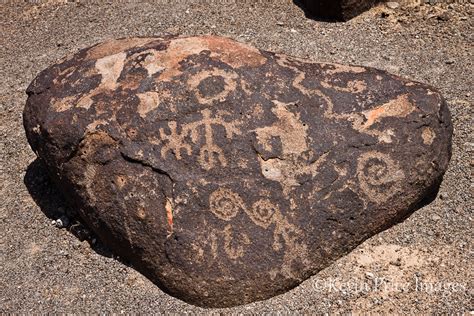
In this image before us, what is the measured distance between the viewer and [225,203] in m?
2.56

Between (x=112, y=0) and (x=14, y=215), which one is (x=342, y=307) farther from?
(x=112, y=0)

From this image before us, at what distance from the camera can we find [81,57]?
119 inches

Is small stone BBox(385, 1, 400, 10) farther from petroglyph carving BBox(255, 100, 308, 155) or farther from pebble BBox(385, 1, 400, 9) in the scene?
petroglyph carving BBox(255, 100, 308, 155)

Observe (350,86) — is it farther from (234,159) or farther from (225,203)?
(225,203)

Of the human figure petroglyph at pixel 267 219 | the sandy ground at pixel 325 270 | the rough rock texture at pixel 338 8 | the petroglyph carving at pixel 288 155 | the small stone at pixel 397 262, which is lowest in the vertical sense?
the small stone at pixel 397 262

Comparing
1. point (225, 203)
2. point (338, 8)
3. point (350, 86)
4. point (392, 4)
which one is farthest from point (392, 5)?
point (225, 203)

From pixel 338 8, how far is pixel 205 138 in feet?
6.44

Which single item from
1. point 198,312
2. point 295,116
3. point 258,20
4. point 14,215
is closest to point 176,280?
point 198,312

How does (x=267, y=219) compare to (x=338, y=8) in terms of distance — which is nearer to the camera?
(x=267, y=219)

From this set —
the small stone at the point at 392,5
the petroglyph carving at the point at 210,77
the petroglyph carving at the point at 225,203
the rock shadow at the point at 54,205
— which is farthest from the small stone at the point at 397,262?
the small stone at the point at 392,5

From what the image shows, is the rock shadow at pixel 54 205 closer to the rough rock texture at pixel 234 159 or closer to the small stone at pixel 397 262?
the rough rock texture at pixel 234 159

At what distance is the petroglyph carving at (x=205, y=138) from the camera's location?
2.61 metres

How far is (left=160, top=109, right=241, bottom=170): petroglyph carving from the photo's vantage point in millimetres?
2607

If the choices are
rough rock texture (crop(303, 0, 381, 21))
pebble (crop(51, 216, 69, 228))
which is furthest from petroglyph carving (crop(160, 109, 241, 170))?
rough rock texture (crop(303, 0, 381, 21))
